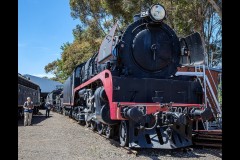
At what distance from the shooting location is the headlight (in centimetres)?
732

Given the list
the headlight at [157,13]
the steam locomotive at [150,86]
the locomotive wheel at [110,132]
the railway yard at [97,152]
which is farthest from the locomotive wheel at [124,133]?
the headlight at [157,13]

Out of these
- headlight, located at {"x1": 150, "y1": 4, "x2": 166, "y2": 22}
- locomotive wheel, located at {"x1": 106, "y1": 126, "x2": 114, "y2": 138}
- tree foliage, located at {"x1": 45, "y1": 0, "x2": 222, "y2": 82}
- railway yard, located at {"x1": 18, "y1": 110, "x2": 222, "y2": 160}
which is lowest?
railway yard, located at {"x1": 18, "y1": 110, "x2": 222, "y2": 160}

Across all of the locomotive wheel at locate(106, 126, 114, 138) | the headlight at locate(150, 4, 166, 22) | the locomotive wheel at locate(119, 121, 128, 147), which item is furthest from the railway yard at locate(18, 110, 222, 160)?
the headlight at locate(150, 4, 166, 22)

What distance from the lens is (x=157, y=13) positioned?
7.38 meters

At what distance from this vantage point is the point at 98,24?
2516 cm

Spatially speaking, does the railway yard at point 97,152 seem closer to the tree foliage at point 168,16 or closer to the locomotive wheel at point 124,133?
the locomotive wheel at point 124,133

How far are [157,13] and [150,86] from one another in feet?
5.89

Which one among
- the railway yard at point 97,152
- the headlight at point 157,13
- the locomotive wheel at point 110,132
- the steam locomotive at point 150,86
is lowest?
the railway yard at point 97,152

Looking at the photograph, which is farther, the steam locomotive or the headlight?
the headlight

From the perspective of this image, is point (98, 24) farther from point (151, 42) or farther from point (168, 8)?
point (151, 42)

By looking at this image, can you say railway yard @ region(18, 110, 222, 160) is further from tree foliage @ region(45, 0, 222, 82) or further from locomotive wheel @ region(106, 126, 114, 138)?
tree foliage @ region(45, 0, 222, 82)

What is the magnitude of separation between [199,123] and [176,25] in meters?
9.62

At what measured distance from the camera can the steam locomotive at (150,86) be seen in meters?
6.40
